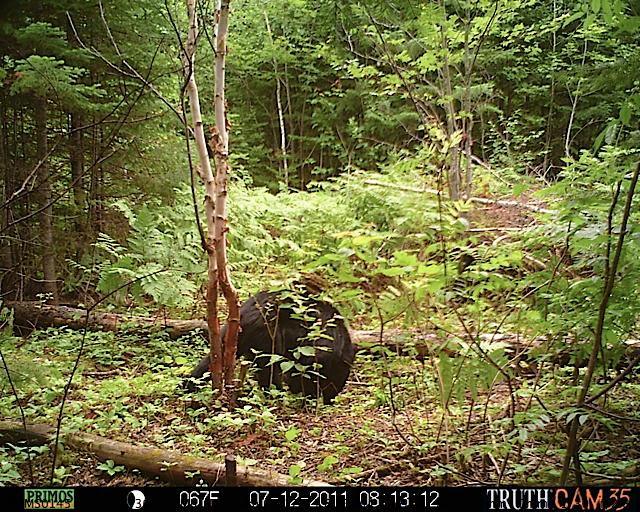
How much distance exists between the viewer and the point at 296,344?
152 inches

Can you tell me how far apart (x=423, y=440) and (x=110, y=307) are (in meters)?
4.34

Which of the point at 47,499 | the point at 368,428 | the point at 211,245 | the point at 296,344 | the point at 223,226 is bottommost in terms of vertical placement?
the point at 368,428

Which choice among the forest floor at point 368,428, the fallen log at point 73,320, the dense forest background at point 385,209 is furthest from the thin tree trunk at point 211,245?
the fallen log at point 73,320

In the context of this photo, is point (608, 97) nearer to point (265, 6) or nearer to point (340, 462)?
point (265, 6)

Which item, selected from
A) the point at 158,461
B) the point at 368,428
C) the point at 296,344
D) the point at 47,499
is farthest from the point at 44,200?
the point at 368,428

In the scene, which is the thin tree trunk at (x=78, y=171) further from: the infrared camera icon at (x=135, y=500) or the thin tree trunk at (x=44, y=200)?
the infrared camera icon at (x=135, y=500)

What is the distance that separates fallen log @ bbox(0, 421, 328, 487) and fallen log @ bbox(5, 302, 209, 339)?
2406 millimetres

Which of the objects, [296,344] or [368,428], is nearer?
[368,428]

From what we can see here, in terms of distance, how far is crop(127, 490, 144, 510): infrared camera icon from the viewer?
94.5 inches

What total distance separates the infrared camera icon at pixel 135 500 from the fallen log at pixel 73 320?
3.06m

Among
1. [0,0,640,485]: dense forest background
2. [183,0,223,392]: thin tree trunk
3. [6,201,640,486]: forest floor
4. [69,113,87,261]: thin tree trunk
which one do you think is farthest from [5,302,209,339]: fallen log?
[183,0,223,392]: thin tree trunk

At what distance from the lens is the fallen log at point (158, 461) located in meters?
2.60

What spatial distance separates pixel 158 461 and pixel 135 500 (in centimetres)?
38

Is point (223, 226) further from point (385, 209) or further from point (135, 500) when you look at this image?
point (385, 209)
